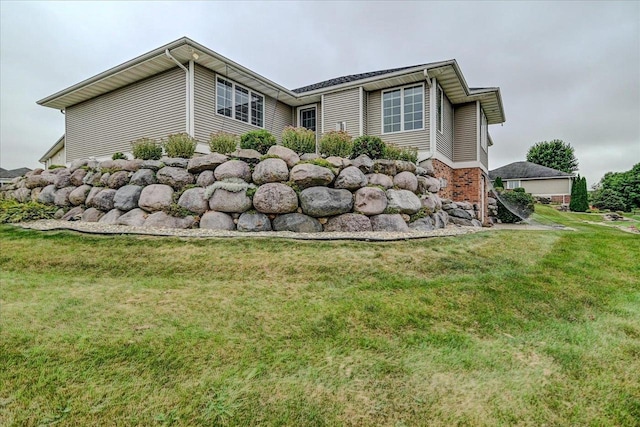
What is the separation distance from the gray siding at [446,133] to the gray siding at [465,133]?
1.03 feet

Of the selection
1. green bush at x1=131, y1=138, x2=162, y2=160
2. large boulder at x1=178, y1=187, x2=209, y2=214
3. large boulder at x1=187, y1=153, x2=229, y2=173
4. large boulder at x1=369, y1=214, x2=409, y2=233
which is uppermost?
green bush at x1=131, y1=138, x2=162, y2=160

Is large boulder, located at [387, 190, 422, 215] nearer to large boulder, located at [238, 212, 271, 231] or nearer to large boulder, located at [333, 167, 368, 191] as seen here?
large boulder, located at [333, 167, 368, 191]

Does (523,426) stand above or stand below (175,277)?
below

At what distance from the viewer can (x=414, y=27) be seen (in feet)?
40.4

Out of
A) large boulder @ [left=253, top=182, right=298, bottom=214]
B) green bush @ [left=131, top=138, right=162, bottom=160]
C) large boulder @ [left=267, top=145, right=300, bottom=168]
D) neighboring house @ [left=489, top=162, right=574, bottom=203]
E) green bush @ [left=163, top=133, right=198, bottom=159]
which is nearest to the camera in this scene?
large boulder @ [left=253, top=182, right=298, bottom=214]

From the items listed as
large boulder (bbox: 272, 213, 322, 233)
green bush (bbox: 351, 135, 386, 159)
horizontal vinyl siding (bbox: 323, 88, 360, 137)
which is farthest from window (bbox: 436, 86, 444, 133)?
large boulder (bbox: 272, 213, 322, 233)

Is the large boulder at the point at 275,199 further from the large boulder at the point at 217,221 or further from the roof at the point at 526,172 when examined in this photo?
the roof at the point at 526,172

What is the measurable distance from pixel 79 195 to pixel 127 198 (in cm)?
193

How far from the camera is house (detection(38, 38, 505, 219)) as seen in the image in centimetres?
963

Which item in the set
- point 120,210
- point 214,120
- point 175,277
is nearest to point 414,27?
point 214,120

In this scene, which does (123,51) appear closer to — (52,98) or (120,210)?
(52,98)

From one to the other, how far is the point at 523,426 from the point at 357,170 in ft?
16.9

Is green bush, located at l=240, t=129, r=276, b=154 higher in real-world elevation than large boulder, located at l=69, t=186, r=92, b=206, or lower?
higher

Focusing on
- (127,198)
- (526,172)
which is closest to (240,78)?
(127,198)
